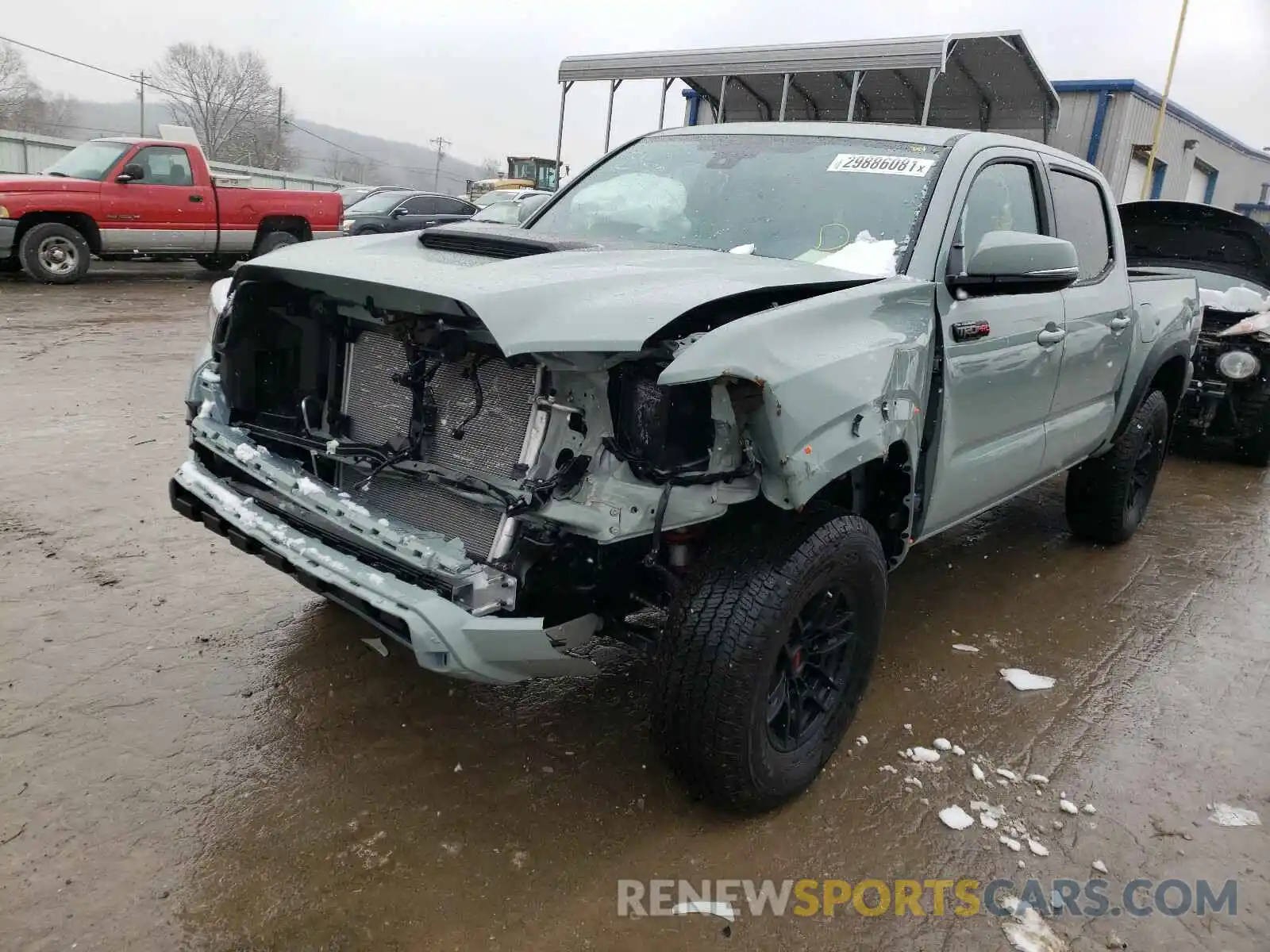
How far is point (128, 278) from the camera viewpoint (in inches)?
526

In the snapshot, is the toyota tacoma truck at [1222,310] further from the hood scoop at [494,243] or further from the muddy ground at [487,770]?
the hood scoop at [494,243]

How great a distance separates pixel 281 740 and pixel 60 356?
6.25 meters

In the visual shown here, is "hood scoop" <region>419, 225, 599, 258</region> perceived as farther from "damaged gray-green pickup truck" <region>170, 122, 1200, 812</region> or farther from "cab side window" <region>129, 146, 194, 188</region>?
"cab side window" <region>129, 146, 194, 188</region>

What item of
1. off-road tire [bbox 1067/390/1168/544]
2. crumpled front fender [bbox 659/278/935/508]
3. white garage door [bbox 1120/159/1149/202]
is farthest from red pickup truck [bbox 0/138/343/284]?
white garage door [bbox 1120/159/1149/202]

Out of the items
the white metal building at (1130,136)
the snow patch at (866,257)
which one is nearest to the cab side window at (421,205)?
the white metal building at (1130,136)

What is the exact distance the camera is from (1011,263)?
2959 millimetres

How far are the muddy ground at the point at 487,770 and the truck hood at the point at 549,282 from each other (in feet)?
4.37

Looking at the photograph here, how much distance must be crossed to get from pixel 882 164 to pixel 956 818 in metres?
2.21

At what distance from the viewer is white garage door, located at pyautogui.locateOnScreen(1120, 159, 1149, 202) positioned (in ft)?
57.4

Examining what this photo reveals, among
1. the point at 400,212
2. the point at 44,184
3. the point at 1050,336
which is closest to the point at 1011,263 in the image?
the point at 1050,336

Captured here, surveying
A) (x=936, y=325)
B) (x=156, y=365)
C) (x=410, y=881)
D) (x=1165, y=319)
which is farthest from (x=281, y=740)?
(x=156, y=365)

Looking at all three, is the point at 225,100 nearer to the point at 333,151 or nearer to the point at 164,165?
the point at 333,151

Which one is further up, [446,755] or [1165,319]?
[1165,319]

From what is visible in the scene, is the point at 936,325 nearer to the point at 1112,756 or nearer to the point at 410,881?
the point at 1112,756
